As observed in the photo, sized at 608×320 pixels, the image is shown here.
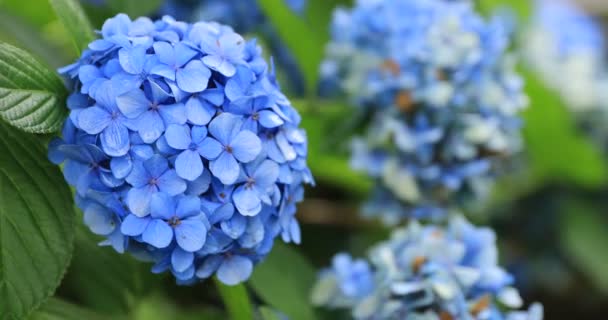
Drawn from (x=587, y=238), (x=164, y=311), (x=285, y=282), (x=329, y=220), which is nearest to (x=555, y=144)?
(x=587, y=238)

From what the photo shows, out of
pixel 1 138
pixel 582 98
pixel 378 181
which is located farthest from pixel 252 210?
pixel 582 98

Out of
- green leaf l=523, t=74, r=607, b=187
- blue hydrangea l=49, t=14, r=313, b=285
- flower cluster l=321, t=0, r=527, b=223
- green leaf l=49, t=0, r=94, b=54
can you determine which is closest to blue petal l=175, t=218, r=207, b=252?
blue hydrangea l=49, t=14, r=313, b=285

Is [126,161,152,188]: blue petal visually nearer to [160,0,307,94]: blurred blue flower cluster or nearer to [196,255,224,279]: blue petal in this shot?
[196,255,224,279]: blue petal

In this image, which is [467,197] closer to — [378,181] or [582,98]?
[378,181]

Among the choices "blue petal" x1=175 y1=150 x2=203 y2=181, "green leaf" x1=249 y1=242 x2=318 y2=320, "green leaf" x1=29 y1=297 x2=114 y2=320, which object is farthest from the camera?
"green leaf" x1=249 y1=242 x2=318 y2=320

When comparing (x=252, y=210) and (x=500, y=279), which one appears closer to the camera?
(x=252, y=210)

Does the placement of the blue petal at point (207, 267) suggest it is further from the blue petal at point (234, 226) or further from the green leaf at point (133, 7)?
the green leaf at point (133, 7)
